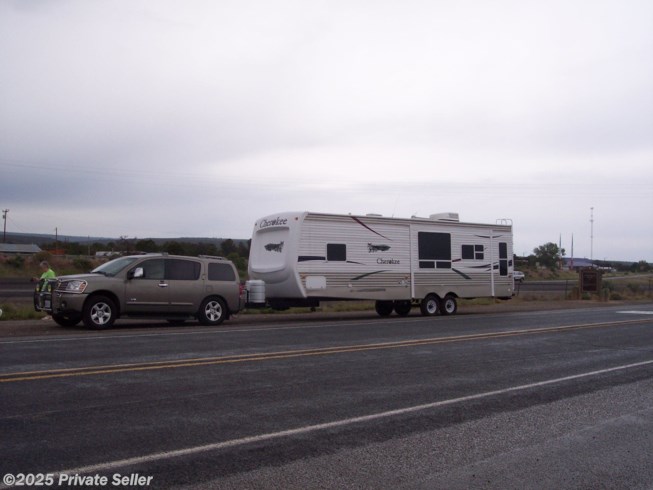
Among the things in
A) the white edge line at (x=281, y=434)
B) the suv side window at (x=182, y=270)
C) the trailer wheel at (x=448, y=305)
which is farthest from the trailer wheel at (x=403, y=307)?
the white edge line at (x=281, y=434)

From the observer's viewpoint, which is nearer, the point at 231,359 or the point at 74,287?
the point at 231,359

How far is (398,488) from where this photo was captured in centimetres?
542

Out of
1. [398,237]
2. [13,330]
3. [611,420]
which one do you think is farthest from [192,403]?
[398,237]

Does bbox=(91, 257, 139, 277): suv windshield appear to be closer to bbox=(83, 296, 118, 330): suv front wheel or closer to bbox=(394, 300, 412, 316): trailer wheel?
bbox=(83, 296, 118, 330): suv front wheel

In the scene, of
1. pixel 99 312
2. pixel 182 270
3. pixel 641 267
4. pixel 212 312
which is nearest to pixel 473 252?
pixel 212 312

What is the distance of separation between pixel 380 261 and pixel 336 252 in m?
1.74

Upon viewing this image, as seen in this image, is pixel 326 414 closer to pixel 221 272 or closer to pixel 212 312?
pixel 212 312

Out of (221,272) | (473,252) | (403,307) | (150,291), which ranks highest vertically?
(473,252)

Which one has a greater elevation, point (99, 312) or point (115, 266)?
point (115, 266)

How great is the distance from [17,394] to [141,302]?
374 inches

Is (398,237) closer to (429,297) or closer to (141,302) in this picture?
(429,297)

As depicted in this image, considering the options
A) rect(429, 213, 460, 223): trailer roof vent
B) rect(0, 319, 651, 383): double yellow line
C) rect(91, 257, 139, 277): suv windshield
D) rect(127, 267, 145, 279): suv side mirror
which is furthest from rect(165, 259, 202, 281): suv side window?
rect(429, 213, 460, 223): trailer roof vent

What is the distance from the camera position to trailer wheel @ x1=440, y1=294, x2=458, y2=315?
2444 cm

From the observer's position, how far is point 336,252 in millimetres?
21484
